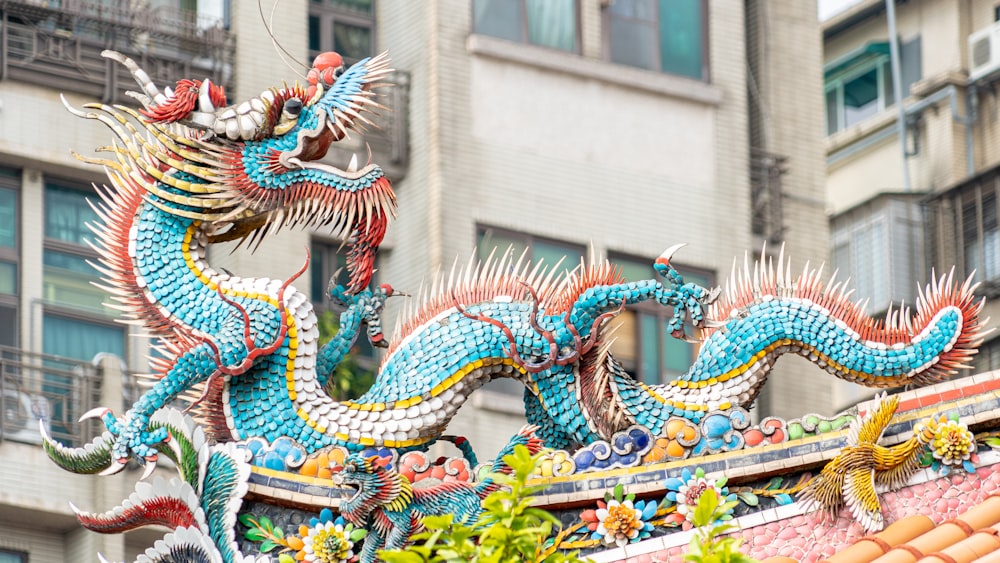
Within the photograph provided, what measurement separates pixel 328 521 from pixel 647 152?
1557cm

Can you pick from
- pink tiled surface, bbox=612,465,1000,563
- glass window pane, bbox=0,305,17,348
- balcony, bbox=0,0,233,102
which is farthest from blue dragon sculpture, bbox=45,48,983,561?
balcony, bbox=0,0,233,102

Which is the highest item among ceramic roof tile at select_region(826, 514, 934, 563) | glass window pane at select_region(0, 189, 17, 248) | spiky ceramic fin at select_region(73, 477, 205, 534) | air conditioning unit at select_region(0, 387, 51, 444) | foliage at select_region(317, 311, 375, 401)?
glass window pane at select_region(0, 189, 17, 248)

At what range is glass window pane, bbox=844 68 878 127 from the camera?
150 feet

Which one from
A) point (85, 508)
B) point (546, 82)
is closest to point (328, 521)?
point (85, 508)

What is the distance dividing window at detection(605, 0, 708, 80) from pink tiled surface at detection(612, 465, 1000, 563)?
626 inches

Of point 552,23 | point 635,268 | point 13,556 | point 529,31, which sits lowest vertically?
point 13,556

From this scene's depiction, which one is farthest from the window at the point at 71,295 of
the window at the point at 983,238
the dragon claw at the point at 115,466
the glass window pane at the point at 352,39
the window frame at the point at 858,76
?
the window frame at the point at 858,76

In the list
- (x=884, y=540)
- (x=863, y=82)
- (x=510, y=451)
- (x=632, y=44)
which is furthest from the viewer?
(x=863, y=82)

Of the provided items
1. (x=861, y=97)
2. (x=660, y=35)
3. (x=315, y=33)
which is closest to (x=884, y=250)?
(x=861, y=97)

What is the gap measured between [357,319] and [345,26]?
14.5 m

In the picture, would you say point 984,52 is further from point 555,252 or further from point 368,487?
point 368,487

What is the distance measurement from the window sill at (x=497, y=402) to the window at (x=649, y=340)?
1560mm

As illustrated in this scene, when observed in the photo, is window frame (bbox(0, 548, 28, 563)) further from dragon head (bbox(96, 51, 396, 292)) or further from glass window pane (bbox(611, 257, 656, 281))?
dragon head (bbox(96, 51, 396, 292))

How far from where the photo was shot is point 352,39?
1375 inches
